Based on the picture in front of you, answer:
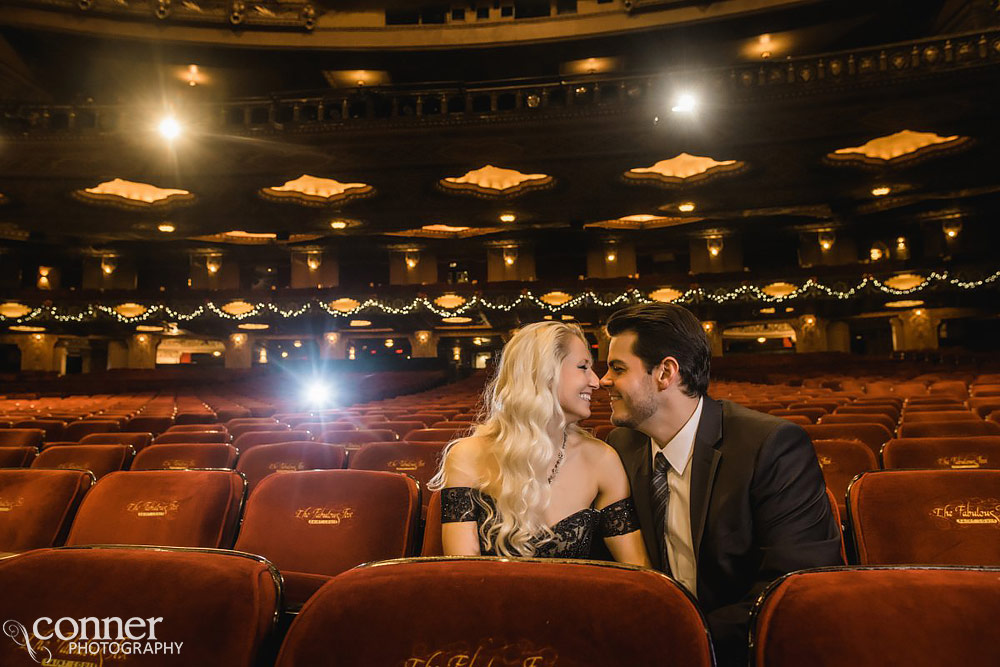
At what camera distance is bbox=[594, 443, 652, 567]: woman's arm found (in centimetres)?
173

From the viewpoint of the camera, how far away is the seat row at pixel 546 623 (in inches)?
34.8

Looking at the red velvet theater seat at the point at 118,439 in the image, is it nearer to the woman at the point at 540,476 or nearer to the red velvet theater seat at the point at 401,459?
the red velvet theater seat at the point at 401,459

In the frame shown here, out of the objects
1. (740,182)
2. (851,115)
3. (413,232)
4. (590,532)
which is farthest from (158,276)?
(590,532)

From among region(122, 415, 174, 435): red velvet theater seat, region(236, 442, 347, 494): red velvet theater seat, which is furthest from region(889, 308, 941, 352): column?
region(236, 442, 347, 494): red velvet theater seat

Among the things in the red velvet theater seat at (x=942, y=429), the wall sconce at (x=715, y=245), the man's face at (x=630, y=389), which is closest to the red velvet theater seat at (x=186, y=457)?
the man's face at (x=630, y=389)

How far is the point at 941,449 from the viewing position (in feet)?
9.66

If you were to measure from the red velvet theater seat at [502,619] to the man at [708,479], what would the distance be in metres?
0.59

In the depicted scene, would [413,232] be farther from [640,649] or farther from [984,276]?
[640,649]

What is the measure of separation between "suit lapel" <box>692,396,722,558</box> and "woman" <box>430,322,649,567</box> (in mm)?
208

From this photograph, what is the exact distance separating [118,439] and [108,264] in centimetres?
2193

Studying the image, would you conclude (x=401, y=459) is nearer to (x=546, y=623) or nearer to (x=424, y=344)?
(x=546, y=623)

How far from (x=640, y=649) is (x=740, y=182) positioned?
1627 centimetres

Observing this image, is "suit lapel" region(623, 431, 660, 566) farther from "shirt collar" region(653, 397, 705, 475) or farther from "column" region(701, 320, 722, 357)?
A: "column" region(701, 320, 722, 357)

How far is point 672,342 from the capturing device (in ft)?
5.65
